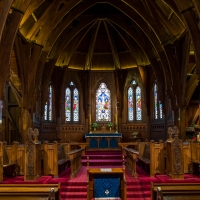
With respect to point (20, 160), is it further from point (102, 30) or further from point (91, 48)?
point (102, 30)

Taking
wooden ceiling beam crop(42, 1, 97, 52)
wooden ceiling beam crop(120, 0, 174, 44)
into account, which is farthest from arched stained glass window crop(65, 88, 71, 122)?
wooden ceiling beam crop(120, 0, 174, 44)

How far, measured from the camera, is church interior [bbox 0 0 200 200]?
1058 centimetres

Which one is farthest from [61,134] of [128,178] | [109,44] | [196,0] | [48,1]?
[196,0]

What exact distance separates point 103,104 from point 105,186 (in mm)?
16630

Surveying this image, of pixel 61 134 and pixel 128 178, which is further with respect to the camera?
pixel 61 134

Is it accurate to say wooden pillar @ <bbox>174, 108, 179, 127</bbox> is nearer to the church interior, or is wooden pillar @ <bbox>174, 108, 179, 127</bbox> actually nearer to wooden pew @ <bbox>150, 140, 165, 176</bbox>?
the church interior

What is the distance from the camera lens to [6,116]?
64.7ft

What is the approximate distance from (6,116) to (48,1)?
22.5 ft

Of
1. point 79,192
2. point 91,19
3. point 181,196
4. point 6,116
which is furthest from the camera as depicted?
point 91,19

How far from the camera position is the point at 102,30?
24188 millimetres

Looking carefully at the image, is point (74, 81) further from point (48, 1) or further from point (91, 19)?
point (48, 1)

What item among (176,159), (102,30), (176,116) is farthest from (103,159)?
(102,30)

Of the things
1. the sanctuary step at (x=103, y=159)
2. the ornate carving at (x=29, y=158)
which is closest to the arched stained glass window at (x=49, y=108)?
the sanctuary step at (x=103, y=159)

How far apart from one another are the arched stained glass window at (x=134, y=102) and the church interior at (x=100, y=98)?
0.23ft
